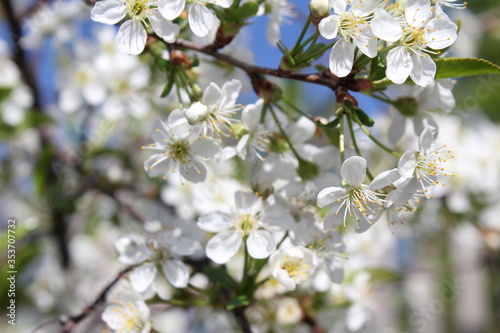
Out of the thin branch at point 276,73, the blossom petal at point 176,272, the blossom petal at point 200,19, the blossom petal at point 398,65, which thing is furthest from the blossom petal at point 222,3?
the blossom petal at point 176,272

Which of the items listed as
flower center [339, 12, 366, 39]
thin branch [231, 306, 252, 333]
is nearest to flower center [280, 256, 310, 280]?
thin branch [231, 306, 252, 333]

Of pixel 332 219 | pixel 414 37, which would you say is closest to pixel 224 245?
pixel 332 219

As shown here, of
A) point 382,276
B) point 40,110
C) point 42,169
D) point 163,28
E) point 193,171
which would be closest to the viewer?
point 163,28

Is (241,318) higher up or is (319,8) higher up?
(319,8)

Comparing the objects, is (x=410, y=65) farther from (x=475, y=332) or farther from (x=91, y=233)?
(x=475, y=332)

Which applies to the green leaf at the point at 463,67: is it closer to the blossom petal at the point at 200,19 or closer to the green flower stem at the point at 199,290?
the blossom petal at the point at 200,19

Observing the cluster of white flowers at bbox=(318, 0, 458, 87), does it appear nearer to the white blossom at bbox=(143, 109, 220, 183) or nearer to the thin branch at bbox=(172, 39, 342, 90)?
the thin branch at bbox=(172, 39, 342, 90)

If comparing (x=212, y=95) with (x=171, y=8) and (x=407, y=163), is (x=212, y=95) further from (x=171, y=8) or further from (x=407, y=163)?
(x=407, y=163)
